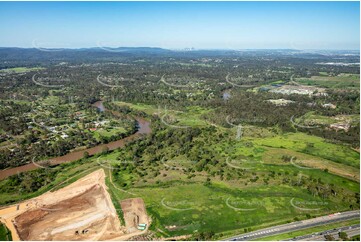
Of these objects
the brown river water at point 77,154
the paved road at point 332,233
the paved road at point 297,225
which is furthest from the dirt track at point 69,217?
the paved road at point 332,233

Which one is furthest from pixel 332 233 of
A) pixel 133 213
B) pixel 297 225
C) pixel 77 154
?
pixel 77 154

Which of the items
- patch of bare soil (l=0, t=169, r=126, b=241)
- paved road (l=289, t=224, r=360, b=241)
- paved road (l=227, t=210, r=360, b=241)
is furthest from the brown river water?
paved road (l=289, t=224, r=360, b=241)

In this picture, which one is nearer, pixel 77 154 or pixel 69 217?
pixel 69 217

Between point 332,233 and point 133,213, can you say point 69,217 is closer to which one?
point 133,213

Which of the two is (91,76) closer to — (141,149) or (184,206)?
(141,149)

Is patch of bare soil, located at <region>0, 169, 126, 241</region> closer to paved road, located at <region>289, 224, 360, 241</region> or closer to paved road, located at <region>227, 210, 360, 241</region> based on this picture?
paved road, located at <region>227, 210, 360, 241</region>

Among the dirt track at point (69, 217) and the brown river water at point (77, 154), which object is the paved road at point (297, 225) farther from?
the brown river water at point (77, 154)
